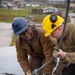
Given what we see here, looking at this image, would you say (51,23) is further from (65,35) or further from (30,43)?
(30,43)

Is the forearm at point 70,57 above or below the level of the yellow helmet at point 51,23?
below

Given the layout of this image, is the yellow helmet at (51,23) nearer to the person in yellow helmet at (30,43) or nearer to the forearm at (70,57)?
the forearm at (70,57)

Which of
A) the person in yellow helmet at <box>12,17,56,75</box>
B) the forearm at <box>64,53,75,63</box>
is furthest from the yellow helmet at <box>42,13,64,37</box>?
the person in yellow helmet at <box>12,17,56,75</box>

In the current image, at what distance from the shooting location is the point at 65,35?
2.88 metres

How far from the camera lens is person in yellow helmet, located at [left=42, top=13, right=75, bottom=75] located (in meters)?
2.71

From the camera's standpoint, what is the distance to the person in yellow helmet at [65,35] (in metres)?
2.71

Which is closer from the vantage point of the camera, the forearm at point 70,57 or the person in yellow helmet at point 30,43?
the forearm at point 70,57

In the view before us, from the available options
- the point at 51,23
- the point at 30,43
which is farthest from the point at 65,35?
the point at 30,43

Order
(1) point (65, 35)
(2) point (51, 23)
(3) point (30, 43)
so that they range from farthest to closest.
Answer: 1. (3) point (30, 43)
2. (1) point (65, 35)
3. (2) point (51, 23)

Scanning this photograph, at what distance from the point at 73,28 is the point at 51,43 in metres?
0.47

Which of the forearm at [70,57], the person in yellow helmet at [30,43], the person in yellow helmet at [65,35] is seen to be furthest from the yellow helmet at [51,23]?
the person in yellow helmet at [30,43]

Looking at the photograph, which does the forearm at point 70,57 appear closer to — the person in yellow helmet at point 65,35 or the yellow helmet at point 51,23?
the person in yellow helmet at point 65,35

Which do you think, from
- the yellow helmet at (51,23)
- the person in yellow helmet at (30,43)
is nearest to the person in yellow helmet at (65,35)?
the yellow helmet at (51,23)

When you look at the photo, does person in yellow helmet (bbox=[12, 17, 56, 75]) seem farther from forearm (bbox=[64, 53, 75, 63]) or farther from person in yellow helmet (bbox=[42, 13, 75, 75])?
forearm (bbox=[64, 53, 75, 63])
